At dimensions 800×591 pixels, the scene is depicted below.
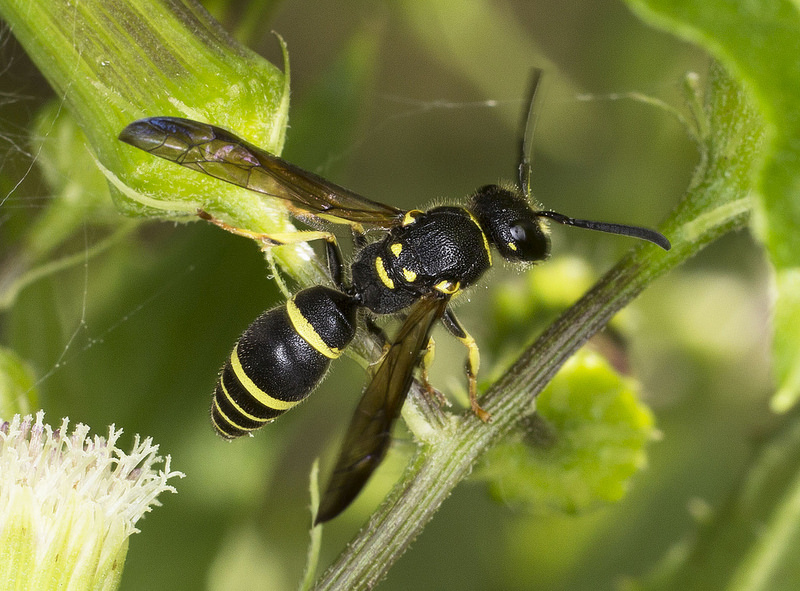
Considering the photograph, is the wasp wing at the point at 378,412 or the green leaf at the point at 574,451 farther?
the green leaf at the point at 574,451

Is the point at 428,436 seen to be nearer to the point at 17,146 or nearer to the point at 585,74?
the point at 17,146

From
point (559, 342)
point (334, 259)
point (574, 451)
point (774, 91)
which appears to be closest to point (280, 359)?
point (334, 259)

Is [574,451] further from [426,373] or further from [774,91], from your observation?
[774,91]

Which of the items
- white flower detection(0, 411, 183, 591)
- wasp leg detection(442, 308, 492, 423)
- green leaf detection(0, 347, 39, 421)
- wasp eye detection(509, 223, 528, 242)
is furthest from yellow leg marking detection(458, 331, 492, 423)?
green leaf detection(0, 347, 39, 421)

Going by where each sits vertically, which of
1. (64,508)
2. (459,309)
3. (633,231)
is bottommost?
(64,508)

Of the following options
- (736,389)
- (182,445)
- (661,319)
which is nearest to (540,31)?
(661,319)

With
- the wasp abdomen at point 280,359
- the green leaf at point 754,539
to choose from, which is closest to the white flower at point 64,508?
the wasp abdomen at point 280,359

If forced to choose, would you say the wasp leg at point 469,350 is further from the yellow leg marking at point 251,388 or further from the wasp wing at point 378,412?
the yellow leg marking at point 251,388
